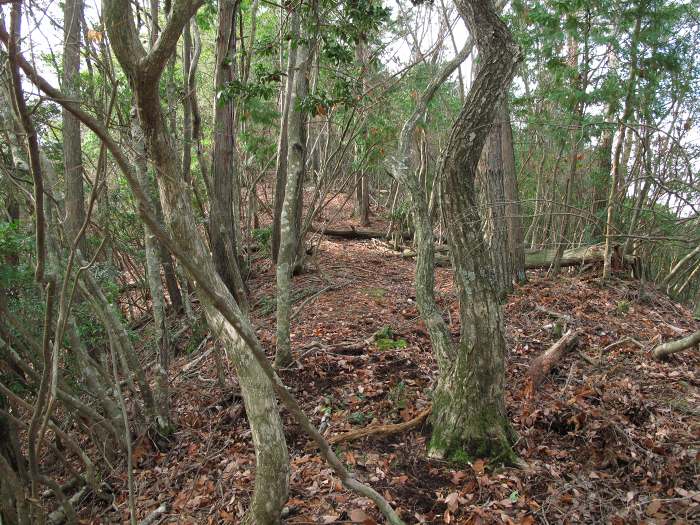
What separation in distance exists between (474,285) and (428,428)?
1.56 meters

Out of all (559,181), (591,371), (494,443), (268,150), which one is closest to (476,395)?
(494,443)

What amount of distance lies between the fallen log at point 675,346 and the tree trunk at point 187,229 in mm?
4279

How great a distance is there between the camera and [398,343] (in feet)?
21.5

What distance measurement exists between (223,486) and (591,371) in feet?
14.0

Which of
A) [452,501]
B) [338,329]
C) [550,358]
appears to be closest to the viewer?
[452,501]

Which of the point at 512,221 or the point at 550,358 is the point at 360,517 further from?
the point at 512,221

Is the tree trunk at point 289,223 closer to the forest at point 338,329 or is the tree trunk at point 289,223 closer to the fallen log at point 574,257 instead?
the forest at point 338,329

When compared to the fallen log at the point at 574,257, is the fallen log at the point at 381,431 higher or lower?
lower

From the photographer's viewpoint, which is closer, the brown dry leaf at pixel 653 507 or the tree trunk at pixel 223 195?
the brown dry leaf at pixel 653 507

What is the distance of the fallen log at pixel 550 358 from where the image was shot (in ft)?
18.0

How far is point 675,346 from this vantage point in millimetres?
5418

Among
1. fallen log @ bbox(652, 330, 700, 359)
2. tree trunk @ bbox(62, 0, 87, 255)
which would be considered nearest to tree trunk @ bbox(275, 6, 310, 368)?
tree trunk @ bbox(62, 0, 87, 255)

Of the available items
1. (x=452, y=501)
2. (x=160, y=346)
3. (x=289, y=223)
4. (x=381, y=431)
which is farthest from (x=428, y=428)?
(x=160, y=346)

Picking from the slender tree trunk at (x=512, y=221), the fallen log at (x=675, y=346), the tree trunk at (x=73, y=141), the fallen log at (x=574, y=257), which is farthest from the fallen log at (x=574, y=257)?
the tree trunk at (x=73, y=141)
